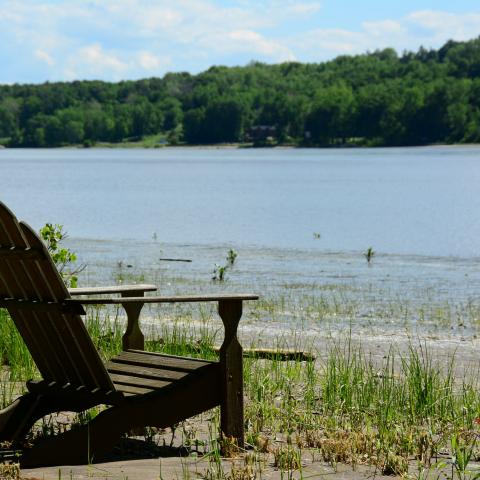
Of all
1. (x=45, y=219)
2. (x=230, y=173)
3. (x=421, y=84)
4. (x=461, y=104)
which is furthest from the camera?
(x=421, y=84)

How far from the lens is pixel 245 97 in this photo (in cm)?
17325

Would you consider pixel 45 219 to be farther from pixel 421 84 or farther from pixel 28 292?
pixel 421 84

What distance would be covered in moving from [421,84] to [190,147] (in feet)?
141

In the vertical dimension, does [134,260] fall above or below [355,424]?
below

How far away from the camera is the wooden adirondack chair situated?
5086 millimetres

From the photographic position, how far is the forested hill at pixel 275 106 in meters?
147

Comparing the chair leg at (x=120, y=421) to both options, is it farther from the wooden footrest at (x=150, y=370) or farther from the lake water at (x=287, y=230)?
the lake water at (x=287, y=230)

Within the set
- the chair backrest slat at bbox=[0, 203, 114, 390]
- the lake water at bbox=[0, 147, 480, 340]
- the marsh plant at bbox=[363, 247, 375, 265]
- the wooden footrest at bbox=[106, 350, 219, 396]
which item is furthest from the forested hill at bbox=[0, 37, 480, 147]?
the chair backrest slat at bbox=[0, 203, 114, 390]

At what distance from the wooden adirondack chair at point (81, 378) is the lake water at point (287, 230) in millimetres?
8743

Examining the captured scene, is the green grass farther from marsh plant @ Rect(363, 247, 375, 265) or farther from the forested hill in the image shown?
the forested hill

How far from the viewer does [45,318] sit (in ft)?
17.4

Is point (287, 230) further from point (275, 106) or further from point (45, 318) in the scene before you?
point (275, 106)

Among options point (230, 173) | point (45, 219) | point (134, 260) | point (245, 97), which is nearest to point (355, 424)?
point (134, 260)

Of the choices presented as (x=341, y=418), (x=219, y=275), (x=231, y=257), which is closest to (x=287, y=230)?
(x=231, y=257)
